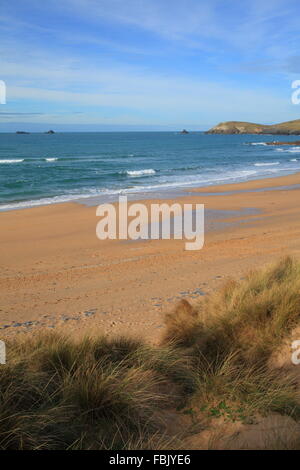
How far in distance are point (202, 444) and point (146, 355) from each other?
1.42 metres

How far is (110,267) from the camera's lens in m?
10.4

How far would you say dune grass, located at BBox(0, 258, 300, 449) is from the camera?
3262mm

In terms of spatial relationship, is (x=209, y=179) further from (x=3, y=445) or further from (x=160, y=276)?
(x=3, y=445)

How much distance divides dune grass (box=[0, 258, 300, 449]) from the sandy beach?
842 millimetres

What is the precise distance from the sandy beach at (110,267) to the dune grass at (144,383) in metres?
0.84

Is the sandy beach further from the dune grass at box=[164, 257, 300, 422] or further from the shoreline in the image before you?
the shoreline

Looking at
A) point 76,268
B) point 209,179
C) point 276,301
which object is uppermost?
point 209,179

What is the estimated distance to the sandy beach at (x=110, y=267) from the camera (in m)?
7.14

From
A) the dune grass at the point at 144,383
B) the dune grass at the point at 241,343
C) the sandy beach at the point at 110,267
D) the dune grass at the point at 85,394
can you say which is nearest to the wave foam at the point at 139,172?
the sandy beach at the point at 110,267

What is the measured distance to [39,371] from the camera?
13.4 feet

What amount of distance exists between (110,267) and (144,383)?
21.2 ft

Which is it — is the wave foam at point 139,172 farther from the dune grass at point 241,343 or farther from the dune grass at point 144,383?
the dune grass at point 144,383

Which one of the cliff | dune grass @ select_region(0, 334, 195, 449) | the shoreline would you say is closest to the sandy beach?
dune grass @ select_region(0, 334, 195, 449)
